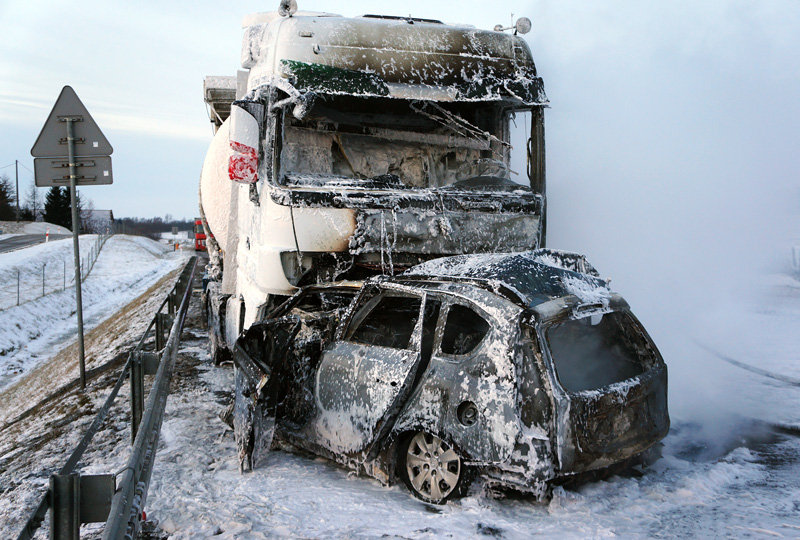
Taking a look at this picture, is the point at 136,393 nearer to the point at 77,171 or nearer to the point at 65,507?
the point at 65,507

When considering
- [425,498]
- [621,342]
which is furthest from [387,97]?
[425,498]

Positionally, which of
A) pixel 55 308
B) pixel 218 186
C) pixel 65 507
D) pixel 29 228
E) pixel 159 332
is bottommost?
pixel 55 308

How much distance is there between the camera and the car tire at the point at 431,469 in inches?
168

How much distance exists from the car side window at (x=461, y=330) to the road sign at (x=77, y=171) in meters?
5.64

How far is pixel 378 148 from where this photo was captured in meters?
7.46

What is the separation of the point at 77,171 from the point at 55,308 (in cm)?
1548

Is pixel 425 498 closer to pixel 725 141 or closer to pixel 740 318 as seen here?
pixel 740 318

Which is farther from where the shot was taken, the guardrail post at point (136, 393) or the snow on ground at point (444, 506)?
→ the guardrail post at point (136, 393)

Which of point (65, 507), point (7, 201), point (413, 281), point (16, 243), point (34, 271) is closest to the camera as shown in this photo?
point (65, 507)

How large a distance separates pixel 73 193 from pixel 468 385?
605 cm

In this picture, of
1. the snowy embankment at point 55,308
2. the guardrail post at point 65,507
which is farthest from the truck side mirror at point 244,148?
the snowy embankment at point 55,308

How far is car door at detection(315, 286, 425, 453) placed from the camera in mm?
4586

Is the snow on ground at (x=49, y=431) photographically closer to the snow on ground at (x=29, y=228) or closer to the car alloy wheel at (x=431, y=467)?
the car alloy wheel at (x=431, y=467)

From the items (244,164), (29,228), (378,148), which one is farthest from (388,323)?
(29,228)
